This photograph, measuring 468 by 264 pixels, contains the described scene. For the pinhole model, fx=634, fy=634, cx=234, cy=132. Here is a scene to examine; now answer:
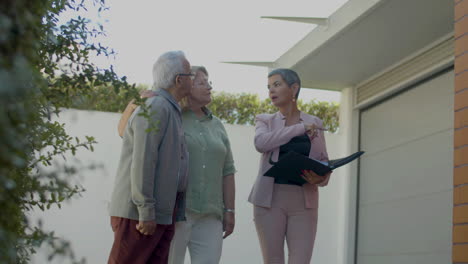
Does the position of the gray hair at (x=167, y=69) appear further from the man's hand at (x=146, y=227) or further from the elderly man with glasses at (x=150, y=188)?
the man's hand at (x=146, y=227)

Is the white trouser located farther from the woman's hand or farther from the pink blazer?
the woman's hand

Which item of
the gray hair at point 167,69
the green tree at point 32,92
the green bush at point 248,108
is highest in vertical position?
the green bush at point 248,108

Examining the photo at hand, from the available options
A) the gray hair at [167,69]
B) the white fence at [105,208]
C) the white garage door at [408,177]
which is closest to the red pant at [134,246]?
the gray hair at [167,69]

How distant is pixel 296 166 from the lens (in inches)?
161

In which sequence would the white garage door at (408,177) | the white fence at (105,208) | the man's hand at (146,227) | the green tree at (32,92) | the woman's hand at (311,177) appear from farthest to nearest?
the white fence at (105,208) → the white garage door at (408,177) → the woman's hand at (311,177) → the man's hand at (146,227) → the green tree at (32,92)

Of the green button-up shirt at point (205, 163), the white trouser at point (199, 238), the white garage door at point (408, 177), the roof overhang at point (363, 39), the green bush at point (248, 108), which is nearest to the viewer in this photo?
the white trouser at point (199, 238)

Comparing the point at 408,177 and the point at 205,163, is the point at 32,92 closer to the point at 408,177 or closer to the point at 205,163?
the point at 205,163

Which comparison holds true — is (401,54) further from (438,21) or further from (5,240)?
(5,240)

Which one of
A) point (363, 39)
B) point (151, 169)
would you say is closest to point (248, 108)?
point (363, 39)

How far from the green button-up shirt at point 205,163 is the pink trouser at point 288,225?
350 mm

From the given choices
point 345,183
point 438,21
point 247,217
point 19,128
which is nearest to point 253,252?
point 247,217

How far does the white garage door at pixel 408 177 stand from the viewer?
20.2 ft

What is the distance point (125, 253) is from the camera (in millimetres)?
3197

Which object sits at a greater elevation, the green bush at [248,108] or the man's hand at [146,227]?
the green bush at [248,108]
